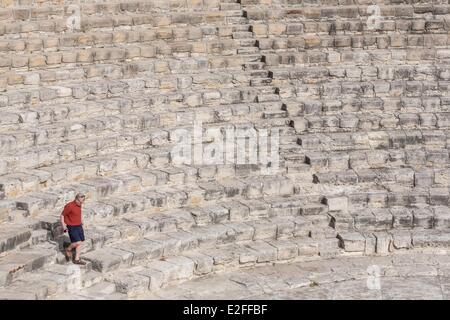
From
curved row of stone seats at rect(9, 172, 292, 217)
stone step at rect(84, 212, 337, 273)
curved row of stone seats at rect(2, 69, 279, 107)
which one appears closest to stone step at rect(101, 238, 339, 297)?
stone step at rect(84, 212, 337, 273)

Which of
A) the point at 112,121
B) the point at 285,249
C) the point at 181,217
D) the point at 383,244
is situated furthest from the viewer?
the point at 112,121

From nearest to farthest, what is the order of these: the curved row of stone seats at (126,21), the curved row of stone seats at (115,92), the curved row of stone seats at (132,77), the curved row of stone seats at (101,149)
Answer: the curved row of stone seats at (101,149), the curved row of stone seats at (115,92), the curved row of stone seats at (132,77), the curved row of stone seats at (126,21)

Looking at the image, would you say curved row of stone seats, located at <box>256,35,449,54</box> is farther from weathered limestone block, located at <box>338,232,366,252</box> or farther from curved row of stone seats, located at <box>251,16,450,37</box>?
weathered limestone block, located at <box>338,232,366,252</box>

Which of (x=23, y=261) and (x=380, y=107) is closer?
(x=23, y=261)

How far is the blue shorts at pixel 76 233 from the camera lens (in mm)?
14398

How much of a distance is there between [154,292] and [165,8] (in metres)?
7.58

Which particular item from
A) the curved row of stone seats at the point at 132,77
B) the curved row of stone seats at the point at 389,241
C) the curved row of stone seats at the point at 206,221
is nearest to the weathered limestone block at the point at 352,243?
the curved row of stone seats at the point at 389,241

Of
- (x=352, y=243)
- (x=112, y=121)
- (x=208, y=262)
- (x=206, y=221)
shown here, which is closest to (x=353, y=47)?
(x=352, y=243)

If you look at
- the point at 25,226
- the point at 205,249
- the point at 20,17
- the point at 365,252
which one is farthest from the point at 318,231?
the point at 20,17

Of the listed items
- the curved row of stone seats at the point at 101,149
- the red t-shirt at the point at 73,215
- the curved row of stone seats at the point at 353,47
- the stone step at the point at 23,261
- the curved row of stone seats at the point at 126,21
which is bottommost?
the stone step at the point at 23,261

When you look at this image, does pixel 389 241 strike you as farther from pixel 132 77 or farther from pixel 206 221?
pixel 132 77

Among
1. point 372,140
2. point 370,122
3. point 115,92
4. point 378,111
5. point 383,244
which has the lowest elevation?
point 383,244

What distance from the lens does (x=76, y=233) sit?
47.3ft

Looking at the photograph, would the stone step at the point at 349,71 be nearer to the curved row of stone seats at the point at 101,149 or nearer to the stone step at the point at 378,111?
the stone step at the point at 378,111
